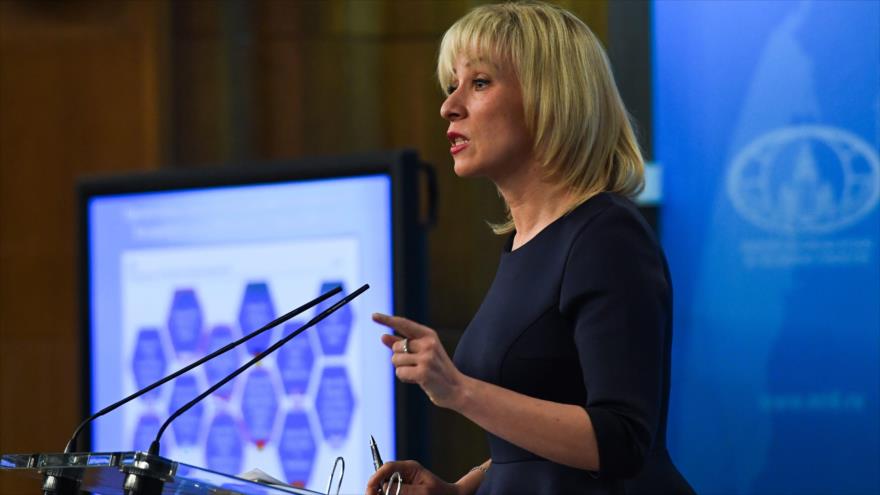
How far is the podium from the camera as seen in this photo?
4.22ft

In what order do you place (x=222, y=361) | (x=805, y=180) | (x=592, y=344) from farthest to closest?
(x=222, y=361) → (x=805, y=180) → (x=592, y=344)

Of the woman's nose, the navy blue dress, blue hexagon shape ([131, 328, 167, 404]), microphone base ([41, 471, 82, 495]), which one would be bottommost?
blue hexagon shape ([131, 328, 167, 404])

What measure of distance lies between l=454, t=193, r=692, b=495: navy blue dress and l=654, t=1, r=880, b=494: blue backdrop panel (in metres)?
0.97

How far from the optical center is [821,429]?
95.2 inches

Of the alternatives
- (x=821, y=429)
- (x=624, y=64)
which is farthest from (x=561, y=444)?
(x=624, y=64)

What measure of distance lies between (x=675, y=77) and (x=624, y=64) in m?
0.11

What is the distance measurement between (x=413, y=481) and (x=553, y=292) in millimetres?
410

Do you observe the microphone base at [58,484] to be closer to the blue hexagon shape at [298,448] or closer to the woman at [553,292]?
the woman at [553,292]

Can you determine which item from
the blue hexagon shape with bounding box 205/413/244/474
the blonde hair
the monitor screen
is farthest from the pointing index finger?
the blue hexagon shape with bounding box 205/413/244/474

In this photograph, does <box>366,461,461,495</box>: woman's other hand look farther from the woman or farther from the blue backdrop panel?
the blue backdrop panel

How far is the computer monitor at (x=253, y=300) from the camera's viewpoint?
2.84 metres

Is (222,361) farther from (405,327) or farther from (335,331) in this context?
(405,327)

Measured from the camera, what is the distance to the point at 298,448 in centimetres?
289

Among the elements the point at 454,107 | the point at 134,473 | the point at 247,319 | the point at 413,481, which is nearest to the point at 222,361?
the point at 247,319
